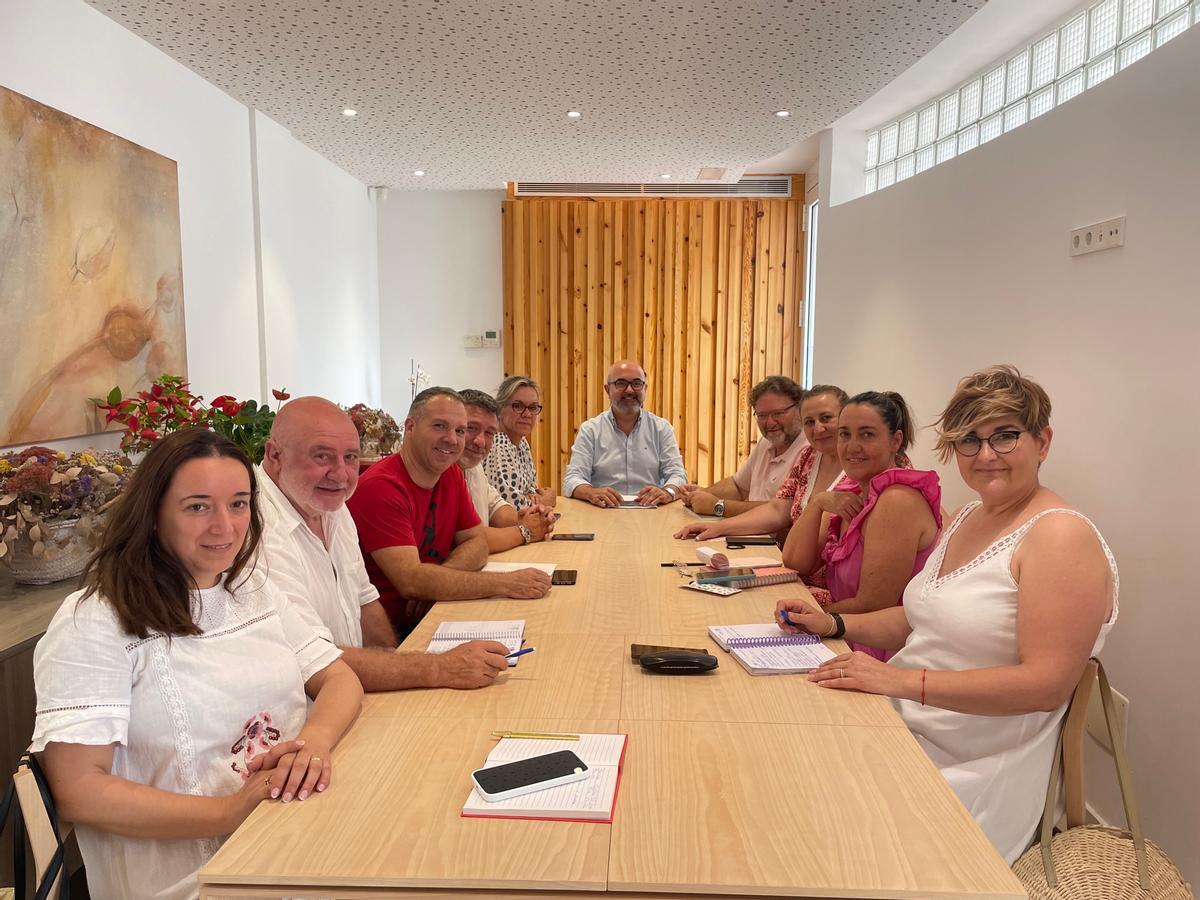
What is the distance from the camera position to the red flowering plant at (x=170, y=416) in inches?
123

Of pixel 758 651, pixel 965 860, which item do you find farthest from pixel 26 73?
pixel 965 860

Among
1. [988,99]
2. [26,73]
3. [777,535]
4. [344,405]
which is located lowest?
[777,535]

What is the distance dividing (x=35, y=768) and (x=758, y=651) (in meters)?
1.50

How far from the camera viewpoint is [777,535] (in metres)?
3.88

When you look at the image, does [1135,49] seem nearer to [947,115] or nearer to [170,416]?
[947,115]

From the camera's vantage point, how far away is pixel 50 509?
2436 mm

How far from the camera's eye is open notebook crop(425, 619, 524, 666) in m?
2.17

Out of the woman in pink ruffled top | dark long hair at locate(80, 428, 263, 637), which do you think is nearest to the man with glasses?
the woman in pink ruffled top

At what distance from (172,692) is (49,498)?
4.16 feet

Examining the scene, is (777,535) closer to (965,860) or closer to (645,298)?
(965,860)

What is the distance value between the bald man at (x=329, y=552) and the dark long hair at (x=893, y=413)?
1.63m

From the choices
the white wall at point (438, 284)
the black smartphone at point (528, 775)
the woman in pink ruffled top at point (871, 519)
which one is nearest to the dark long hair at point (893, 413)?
the woman in pink ruffled top at point (871, 519)

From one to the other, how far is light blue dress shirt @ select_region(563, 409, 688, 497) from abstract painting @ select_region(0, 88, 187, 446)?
2423mm

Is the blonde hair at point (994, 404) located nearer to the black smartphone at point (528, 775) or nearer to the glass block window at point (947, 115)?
the black smartphone at point (528, 775)
